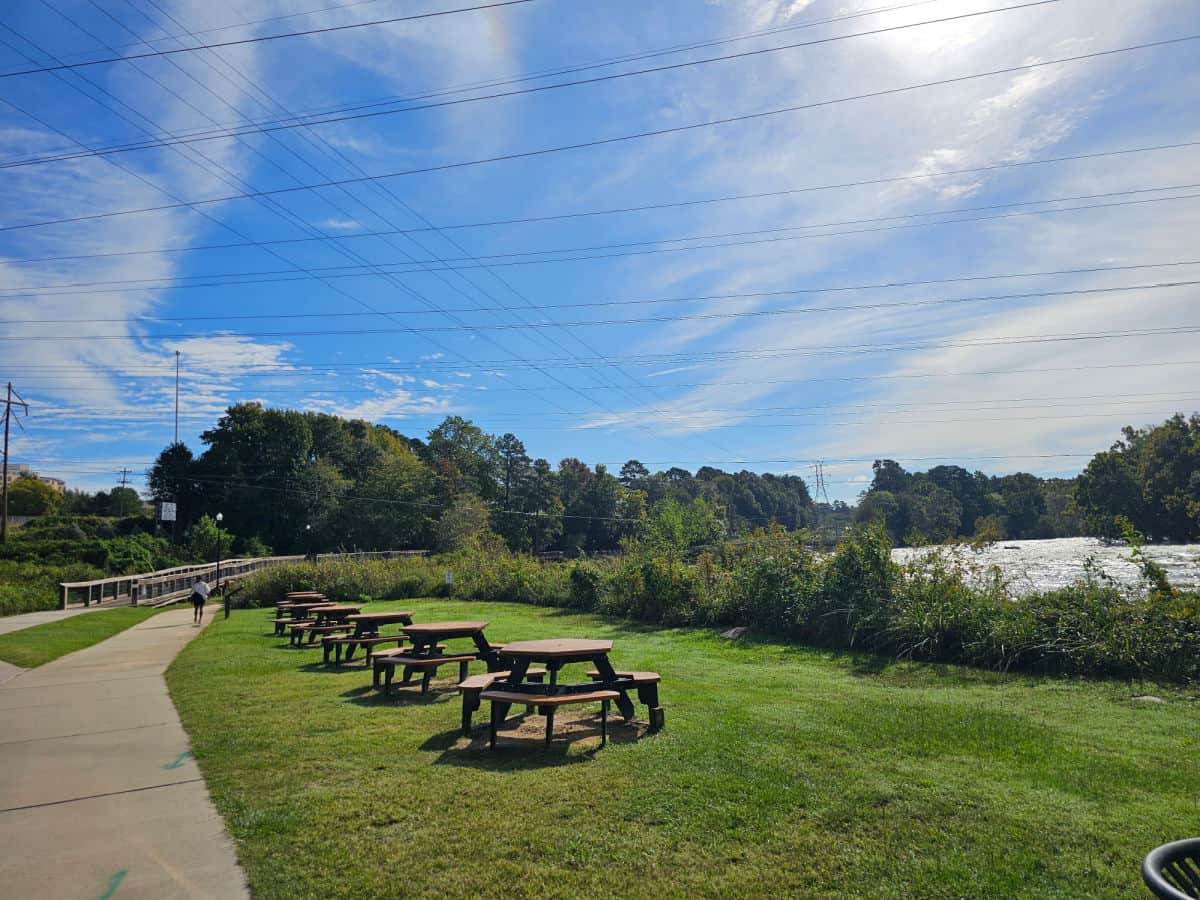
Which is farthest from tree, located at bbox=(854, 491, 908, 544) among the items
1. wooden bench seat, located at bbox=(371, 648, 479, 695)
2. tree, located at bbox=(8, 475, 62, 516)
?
tree, located at bbox=(8, 475, 62, 516)

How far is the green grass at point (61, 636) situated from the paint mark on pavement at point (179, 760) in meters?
8.95

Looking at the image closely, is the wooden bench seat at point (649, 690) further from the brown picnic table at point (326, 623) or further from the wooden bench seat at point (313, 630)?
the brown picnic table at point (326, 623)

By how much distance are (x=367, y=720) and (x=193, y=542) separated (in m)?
43.5

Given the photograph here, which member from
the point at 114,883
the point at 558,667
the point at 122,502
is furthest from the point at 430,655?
the point at 122,502

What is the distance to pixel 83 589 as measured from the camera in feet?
88.4

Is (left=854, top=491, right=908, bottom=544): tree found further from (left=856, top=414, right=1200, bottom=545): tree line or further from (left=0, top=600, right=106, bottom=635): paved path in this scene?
(left=0, top=600, right=106, bottom=635): paved path

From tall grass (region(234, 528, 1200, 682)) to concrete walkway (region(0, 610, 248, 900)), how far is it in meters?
10.0

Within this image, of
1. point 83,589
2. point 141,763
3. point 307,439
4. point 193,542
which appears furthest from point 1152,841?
point 307,439

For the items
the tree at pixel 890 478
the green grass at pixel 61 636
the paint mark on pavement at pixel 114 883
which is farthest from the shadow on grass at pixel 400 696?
the tree at pixel 890 478

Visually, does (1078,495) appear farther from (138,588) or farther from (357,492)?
(138,588)

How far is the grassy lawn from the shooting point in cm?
385

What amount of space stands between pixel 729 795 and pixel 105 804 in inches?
174

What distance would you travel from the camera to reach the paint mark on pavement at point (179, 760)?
609 cm

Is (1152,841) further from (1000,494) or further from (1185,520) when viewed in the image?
(1000,494)
